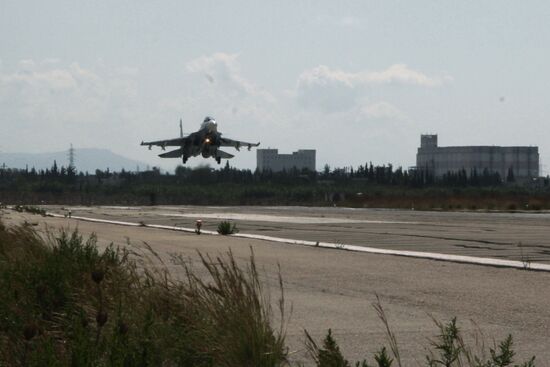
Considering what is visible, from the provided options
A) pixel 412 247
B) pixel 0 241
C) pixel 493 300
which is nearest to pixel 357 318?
pixel 493 300

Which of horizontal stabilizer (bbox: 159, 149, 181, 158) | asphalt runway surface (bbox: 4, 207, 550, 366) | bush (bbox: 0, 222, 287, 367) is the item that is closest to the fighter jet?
horizontal stabilizer (bbox: 159, 149, 181, 158)

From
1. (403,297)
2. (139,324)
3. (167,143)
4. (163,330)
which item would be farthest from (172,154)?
(163,330)

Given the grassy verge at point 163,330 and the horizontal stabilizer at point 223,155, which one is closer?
the grassy verge at point 163,330

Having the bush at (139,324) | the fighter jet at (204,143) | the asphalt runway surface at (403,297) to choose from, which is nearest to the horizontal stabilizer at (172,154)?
the fighter jet at (204,143)

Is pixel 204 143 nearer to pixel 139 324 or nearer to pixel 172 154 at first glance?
pixel 172 154

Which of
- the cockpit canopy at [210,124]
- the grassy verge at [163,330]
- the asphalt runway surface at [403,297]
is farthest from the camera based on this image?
the cockpit canopy at [210,124]

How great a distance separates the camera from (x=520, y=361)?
26.7 feet

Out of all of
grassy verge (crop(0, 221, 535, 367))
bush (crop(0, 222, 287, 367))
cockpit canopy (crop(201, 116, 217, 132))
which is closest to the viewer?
grassy verge (crop(0, 221, 535, 367))

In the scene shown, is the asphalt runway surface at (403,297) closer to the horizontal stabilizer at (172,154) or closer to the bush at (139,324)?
the bush at (139,324)

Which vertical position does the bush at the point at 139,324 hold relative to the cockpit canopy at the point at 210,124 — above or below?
below

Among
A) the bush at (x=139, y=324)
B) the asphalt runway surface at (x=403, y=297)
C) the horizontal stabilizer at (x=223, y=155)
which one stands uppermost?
the horizontal stabilizer at (x=223, y=155)

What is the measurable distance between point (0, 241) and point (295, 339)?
8.50 m

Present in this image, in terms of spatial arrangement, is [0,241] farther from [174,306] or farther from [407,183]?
[407,183]

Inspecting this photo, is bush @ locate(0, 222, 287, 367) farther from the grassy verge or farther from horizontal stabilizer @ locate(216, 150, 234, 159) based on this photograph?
horizontal stabilizer @ locate(216, 150, 234, 159)
